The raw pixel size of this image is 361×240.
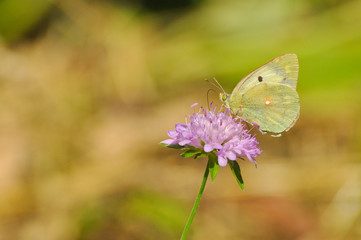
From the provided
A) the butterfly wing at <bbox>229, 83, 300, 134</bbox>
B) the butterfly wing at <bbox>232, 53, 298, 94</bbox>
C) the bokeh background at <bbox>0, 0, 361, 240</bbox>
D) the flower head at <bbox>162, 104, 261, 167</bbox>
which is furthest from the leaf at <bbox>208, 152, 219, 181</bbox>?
the bokeh background at <bbox>0, 0, 361, 240</bbox>

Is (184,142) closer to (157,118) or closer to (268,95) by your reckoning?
(268,95)

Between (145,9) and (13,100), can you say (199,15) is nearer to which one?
(145,9)

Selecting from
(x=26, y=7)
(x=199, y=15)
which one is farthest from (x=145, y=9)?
(x=26, y=7)

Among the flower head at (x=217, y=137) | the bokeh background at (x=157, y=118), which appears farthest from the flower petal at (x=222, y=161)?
the bokeh background at (x=157, y=118)

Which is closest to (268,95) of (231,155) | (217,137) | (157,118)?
(217,137)

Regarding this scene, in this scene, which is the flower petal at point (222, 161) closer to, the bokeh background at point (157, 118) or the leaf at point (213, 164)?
the leaf at point (213, 164)

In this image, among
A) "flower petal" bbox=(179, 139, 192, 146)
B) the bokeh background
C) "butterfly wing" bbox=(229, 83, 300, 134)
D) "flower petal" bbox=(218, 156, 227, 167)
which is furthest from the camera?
the bokeh background

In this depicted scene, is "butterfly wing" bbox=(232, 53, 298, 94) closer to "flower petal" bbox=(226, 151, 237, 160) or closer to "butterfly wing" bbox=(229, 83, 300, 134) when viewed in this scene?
"butterfly wing" bbox=(229, 83, 300, 134)
